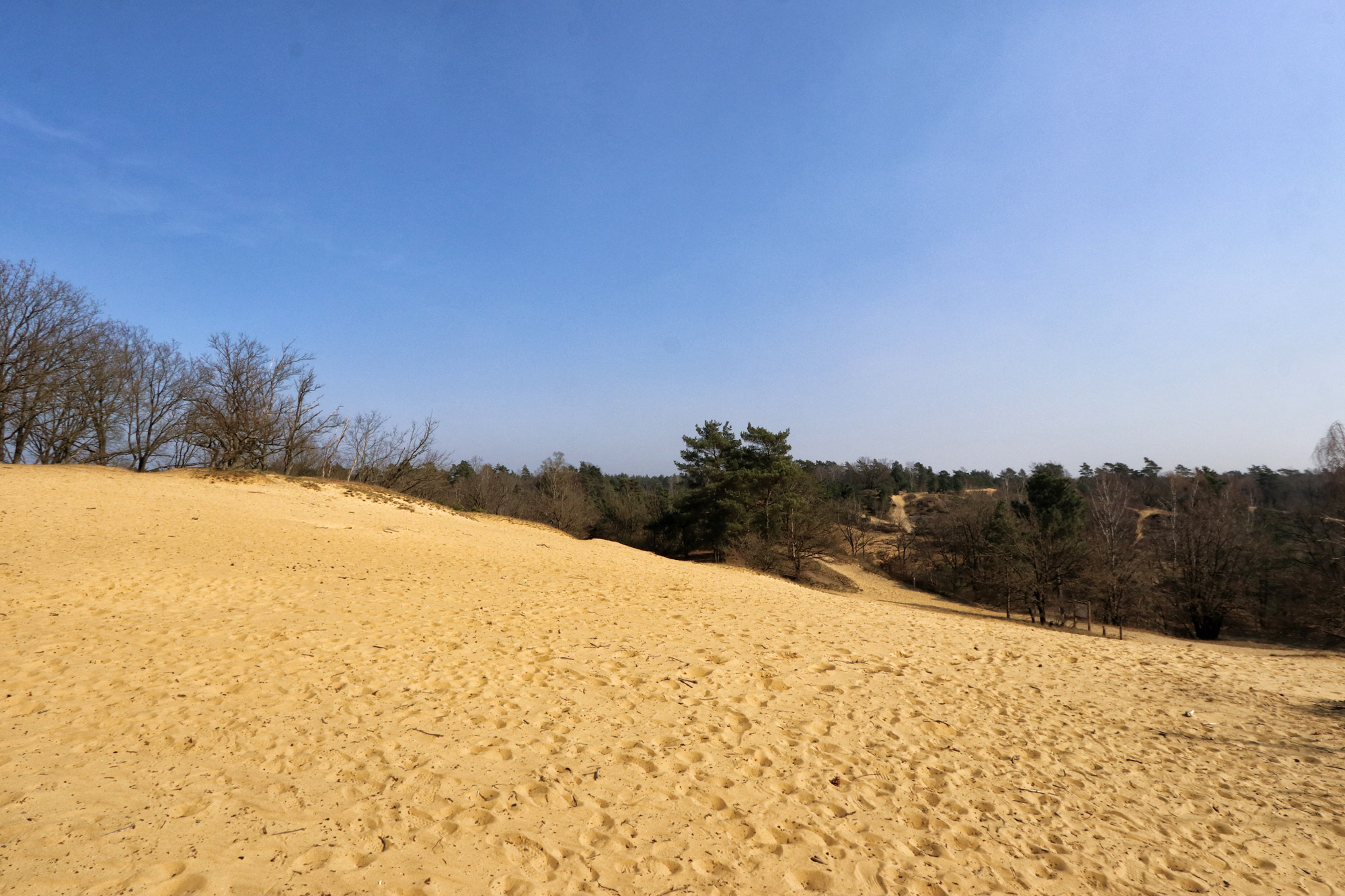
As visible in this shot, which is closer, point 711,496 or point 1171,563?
point 1171,563

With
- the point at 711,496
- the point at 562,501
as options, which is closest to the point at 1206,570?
the point at 711,496

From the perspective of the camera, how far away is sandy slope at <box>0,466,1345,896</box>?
347 cm

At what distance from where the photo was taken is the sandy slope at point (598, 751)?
11.4ft

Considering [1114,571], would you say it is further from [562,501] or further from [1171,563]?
[562,501]

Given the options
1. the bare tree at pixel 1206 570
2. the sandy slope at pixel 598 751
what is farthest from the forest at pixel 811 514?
the sandy slope at pixel 598 751

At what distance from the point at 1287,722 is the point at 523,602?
10.8 meters

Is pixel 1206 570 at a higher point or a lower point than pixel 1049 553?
lower

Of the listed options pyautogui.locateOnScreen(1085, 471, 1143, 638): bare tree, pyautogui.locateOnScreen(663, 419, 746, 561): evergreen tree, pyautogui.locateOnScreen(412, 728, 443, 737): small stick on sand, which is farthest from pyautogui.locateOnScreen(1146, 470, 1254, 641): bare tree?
pyautogui.locateOnScreen(412, 728, 443, 737): small stick on sand

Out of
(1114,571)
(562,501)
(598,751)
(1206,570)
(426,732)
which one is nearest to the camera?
(598,751)

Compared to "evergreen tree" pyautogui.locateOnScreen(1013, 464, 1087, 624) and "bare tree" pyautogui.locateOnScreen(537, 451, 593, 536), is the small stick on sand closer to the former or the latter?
"evergreen tree" pyautogui.locateOnScreen(1013, 464, 1087, 624)

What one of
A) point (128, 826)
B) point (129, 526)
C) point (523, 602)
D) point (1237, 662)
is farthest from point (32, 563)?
point (1237, 662)

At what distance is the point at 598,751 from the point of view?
4875mm

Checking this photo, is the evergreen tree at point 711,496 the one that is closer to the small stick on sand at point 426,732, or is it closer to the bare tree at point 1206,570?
A: the bare tree at point 1206,570

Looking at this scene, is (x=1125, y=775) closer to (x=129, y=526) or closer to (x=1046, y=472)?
(x=129, y=526)
